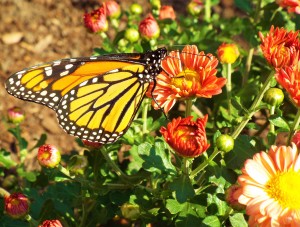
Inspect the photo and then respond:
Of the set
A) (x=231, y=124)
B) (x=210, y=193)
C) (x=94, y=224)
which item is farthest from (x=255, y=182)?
(x=94, y=224)

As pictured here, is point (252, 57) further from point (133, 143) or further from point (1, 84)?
point (1, 84)

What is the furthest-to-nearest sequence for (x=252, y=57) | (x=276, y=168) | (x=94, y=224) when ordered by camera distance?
(x=252, y=57)
(x=94, y=224)
(x=276, y=168)

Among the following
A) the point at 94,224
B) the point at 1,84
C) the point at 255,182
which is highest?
the point at 255,182

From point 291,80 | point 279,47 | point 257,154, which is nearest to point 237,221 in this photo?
point 257,154

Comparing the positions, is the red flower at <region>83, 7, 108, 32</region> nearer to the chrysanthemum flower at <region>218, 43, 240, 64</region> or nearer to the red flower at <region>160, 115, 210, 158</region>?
the chrysanthemum flower at <region>218, 43, 240, 64</region>

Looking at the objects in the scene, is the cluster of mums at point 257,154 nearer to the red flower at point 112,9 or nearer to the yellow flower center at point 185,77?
the yellow flower center at point 185,77

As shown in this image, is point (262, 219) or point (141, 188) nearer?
point (262, 219)

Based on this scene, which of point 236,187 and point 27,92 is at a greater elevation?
point 27,92

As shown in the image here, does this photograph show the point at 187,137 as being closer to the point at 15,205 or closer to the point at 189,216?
the point at 189,216
